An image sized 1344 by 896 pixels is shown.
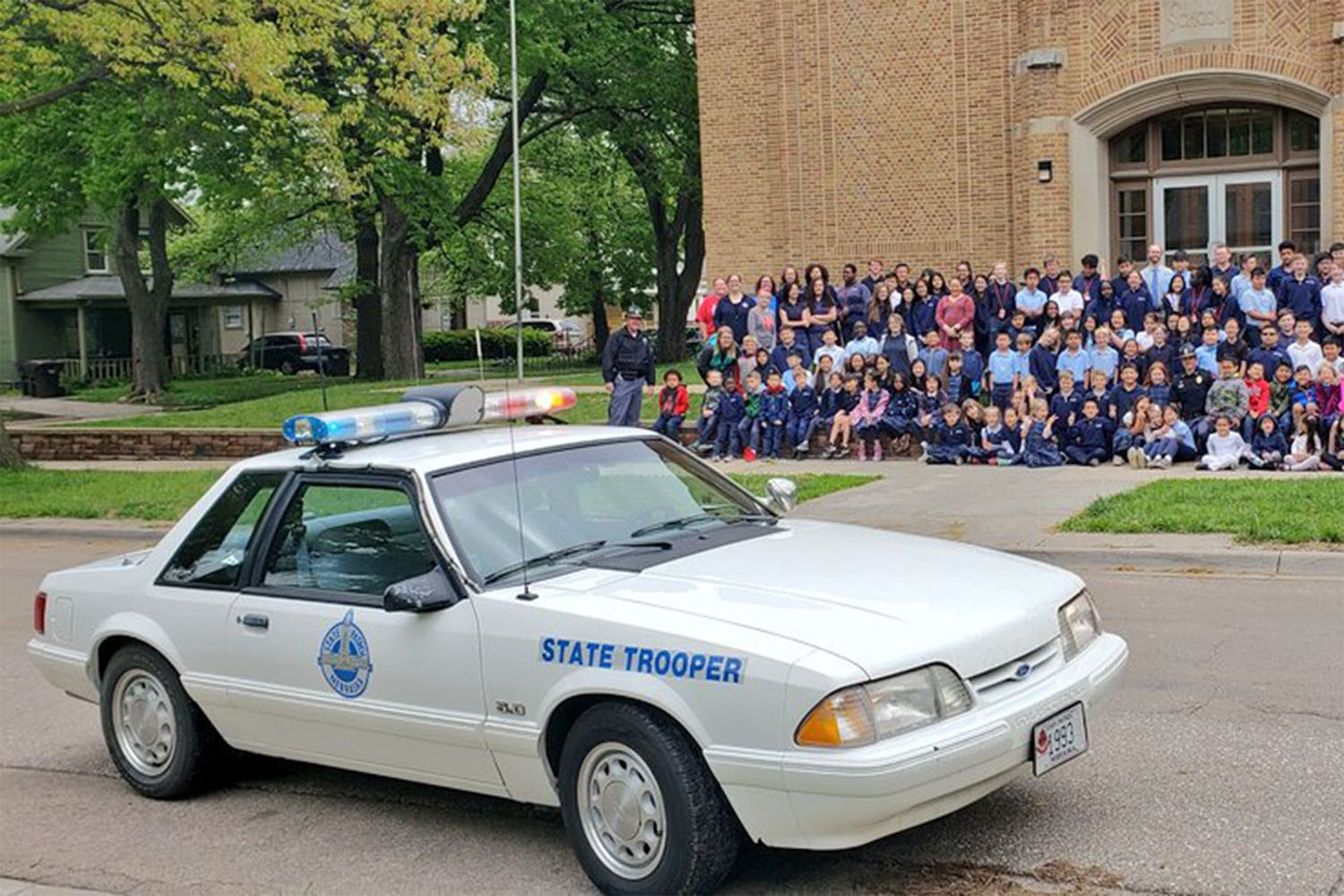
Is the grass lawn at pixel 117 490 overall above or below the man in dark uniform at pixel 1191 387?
below

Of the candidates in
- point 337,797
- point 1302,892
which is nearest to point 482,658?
point 337,797

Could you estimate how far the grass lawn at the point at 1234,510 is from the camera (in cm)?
1186

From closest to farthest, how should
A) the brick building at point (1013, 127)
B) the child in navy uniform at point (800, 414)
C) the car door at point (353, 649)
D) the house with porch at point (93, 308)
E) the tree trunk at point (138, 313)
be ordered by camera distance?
1. the car door at point (353, 649)
2. the child in navy uniform at point (800, 414)
3. the brick building at point (1013, 127)
4. the tree trunk at point (138, 313)
5. the house with porch at point (93, 308)

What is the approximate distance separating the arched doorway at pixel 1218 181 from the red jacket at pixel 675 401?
7755mm

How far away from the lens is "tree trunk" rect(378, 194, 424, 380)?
3569cm

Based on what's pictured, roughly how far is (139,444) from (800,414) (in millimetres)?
11221

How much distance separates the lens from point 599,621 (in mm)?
5078

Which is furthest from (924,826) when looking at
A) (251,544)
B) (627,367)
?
(627,367)

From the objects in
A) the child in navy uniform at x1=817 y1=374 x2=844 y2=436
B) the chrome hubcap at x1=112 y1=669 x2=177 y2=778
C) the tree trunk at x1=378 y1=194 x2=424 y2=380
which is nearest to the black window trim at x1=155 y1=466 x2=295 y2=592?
the chrome hubcap at x1=112 y1=669 x2=177 y2=778

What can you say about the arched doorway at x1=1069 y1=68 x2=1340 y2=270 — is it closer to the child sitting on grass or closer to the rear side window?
the child sitting on grass

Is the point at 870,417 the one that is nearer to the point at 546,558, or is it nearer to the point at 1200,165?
the point at 1200,165

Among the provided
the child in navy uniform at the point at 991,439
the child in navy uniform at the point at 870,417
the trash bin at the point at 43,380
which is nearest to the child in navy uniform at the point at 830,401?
the child in navy uniform at the point at 870,417

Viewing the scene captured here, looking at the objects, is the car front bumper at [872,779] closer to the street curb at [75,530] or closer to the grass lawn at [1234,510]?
the grass lawn at [1234,510]

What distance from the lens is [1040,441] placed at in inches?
688
